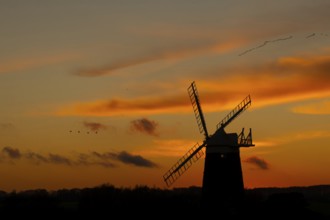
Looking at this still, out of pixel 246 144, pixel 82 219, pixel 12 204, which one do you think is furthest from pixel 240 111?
pixel 12 204

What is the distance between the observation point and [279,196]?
7244cm

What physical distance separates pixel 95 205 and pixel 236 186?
19.4 metres

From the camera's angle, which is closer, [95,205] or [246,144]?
[246,144]

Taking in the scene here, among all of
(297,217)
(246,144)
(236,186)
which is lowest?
(297,217)

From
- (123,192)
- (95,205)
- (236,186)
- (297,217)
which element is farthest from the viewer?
(123,192)

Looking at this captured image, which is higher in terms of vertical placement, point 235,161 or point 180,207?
point 235,161

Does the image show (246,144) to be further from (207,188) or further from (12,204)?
(12,204)

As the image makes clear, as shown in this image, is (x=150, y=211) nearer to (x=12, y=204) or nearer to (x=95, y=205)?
(x=95, y=205)

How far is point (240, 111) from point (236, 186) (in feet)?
26.0

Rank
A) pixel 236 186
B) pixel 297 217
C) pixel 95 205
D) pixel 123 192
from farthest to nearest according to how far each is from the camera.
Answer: pixel 123 192 < pixel 95 205 < pixel 297 217 < pixel 236 186

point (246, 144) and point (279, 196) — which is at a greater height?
point (246, 144)

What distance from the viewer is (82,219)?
6781cm

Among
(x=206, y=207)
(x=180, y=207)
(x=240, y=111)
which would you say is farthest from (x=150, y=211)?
(x=240, y=111)

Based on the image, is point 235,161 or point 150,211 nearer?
point 235,161
